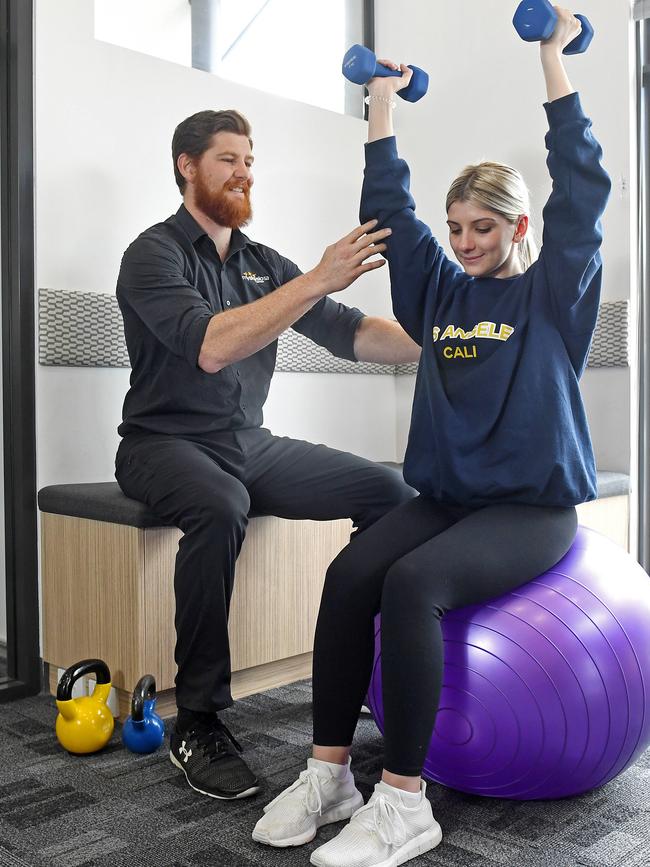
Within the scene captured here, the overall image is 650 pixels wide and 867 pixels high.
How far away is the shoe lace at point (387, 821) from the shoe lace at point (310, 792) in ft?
0.38

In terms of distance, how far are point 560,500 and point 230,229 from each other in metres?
1.18

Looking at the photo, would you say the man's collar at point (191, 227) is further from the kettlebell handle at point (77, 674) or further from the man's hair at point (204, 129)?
the kettlebell handle at point (77, 674)

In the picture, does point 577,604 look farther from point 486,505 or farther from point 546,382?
point 546,382

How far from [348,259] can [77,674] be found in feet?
3.39

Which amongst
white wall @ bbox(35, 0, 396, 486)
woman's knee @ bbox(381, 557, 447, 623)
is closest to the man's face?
white wall @ bbox(35, 0, 396, 486)

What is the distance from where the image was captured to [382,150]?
1.74 m

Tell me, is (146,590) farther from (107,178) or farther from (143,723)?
(107,178)

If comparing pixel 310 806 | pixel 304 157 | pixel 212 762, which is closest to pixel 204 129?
pixel 304 157

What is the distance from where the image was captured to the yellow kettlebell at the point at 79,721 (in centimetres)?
184

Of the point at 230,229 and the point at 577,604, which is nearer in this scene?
the point at 577,604

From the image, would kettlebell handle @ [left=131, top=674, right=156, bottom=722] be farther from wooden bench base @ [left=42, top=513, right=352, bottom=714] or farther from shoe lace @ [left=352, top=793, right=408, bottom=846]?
shoe lace @ [left=352, top=793, right=408, bottom=846]

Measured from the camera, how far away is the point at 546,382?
5.16 ft

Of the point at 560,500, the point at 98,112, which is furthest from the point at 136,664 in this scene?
the point at 98,112

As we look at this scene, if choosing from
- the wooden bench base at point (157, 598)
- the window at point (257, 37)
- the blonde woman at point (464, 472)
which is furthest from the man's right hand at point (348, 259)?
the window at point (257, 37)
